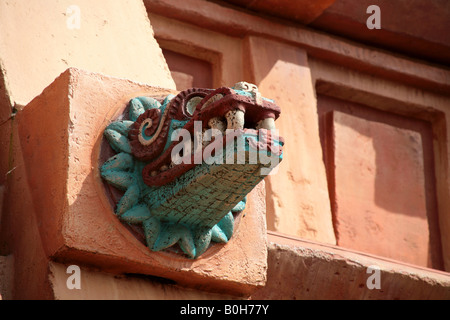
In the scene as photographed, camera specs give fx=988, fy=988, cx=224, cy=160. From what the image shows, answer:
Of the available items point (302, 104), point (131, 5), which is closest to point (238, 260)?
point (131, 5)

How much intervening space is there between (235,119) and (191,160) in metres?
0.24

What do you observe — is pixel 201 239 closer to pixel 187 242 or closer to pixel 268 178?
pixel 187 242

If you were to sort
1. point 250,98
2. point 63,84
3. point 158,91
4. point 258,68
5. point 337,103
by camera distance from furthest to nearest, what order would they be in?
point 337,103 → point 258,68 → point 158,91 → point 63,84 → point 250,98

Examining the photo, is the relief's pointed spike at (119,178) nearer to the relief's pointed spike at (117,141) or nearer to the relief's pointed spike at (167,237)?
the relief's pointed spike at (117,141)

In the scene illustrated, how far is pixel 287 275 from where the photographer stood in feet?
14.8

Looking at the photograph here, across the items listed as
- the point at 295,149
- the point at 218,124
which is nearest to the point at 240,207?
the point at 218,124

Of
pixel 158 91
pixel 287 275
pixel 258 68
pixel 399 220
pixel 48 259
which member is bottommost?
pixel 48 259

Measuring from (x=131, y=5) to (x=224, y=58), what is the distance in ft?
4.35

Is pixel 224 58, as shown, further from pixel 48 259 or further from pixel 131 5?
pixel 48 259

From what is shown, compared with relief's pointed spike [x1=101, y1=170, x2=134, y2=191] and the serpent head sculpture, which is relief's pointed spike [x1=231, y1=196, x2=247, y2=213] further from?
relief's pointed spike [x1=101, y1=170, x2=134, y2=191]

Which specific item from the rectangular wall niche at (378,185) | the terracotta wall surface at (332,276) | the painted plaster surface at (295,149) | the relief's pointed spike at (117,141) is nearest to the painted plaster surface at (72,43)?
the relief's pointed spike at (117,141)

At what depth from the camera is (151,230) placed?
3330 mm

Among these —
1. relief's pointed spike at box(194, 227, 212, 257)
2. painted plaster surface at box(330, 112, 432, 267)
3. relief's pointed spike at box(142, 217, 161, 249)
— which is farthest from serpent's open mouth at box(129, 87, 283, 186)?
painted plaster surface at box(330, 112, 432, 267)

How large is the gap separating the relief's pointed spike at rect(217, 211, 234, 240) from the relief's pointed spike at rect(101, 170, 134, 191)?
0.36m
